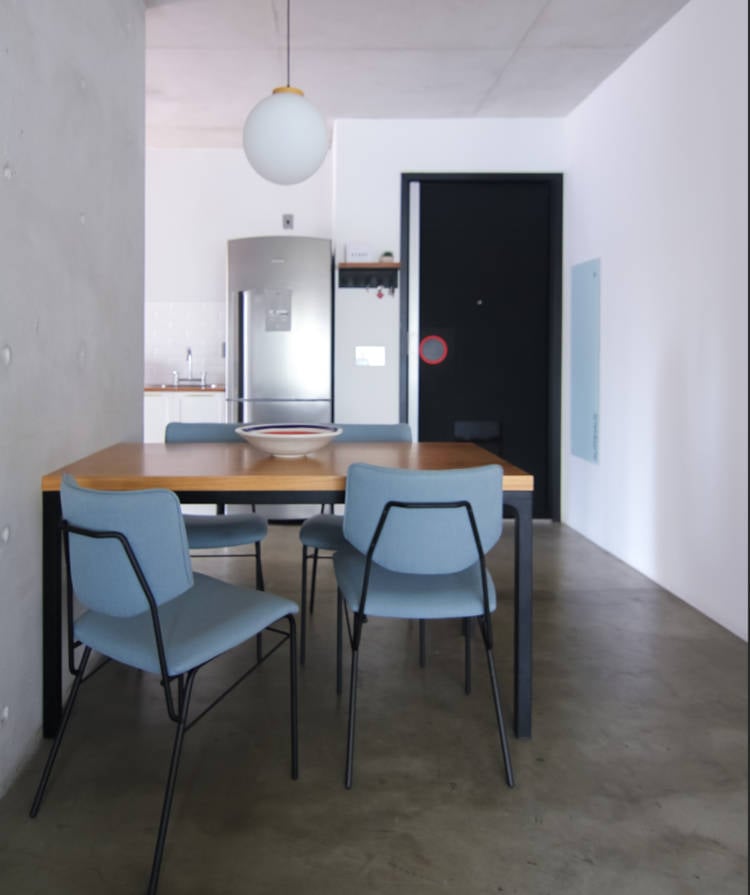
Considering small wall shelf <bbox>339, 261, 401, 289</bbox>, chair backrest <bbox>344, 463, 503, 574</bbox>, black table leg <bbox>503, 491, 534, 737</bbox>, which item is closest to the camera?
chair backrest <bbox>344, 463, 503, 574</bbox>

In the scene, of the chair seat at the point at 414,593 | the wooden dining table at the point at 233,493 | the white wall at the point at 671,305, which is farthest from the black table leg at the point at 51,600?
the white wall at the point at 671,305

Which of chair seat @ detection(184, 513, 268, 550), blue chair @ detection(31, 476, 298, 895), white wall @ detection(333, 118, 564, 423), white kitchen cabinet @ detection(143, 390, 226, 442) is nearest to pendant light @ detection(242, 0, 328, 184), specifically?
chair seat @ detection(184, 513, 268, 550)

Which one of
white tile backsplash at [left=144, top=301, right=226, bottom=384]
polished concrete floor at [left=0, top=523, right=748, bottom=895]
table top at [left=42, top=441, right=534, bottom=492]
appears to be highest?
white tile backsplash at [left=144, top=301, right=226, bottom=384]

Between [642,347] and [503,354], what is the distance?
1.41m

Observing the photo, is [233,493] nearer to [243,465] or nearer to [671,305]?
[243,465]

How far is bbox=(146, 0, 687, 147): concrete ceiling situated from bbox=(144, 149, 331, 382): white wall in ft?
2.25

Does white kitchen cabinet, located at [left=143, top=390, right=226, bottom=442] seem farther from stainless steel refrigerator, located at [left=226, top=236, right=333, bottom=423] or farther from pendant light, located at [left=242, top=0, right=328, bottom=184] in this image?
pendant light, located at [left=242, top=0, right=328, bottom=184]

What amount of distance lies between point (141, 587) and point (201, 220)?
15.5 ft

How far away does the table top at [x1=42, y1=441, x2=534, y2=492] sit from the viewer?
80.4 inches

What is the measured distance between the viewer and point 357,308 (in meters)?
5.10

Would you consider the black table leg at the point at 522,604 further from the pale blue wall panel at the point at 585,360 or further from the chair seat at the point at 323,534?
the pale blue wall panel at the point at 585,360

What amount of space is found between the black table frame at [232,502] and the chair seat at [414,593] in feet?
0.51

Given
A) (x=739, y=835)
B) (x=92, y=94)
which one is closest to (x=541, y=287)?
(x=92, y=94)

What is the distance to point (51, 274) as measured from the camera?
218 cm
